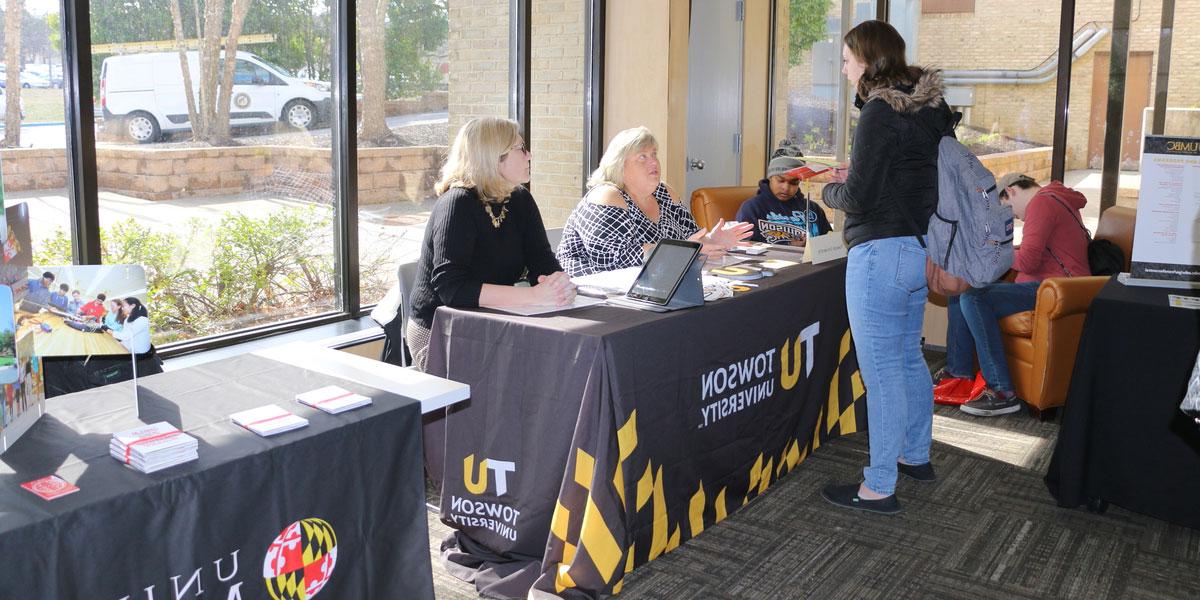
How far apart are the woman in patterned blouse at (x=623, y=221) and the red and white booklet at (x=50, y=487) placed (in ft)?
Result: 7.00

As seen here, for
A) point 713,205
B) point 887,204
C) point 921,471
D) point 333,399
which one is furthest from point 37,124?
point 921,471

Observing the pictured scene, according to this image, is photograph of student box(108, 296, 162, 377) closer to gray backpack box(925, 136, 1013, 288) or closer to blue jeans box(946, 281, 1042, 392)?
gray backpack box(925, 136, 1013, 288)

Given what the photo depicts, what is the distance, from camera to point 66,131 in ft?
10.4

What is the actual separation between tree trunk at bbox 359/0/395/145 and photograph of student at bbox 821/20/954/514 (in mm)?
2140

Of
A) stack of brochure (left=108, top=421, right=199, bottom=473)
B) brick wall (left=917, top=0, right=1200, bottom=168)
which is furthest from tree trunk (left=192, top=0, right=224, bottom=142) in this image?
brick wall (left=917, top=0, right=1200, bottom=168)

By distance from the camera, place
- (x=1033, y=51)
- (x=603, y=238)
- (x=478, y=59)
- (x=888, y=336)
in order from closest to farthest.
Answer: (x=888, y=336) → (x=603, y=238) → (x=478, y=59) → (x=1033, y=51)

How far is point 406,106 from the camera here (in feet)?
14.6

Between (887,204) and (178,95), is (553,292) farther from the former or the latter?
(178,95)

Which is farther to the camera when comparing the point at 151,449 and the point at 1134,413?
the point at 1134,413

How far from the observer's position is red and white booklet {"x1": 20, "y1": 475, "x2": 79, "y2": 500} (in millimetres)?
1442

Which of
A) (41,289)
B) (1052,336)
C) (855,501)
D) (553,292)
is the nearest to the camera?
(41,289)

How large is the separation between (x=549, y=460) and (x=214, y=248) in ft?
6.27

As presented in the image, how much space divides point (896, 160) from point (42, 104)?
8.87ft

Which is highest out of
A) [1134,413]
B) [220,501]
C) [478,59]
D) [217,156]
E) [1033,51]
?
Answer: [1033,51]
